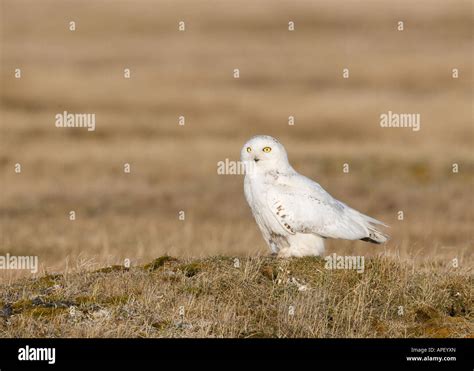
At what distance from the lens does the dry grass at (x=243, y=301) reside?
10.4 m

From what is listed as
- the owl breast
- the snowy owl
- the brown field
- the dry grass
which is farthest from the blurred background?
the dry grass

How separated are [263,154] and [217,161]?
1629 cm

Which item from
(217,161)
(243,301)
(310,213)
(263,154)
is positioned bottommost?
(243,301)

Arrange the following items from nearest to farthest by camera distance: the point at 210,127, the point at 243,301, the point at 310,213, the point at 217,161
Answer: the point at 243,301
the point at 310,213
the point at 217,161
the point at 210,127

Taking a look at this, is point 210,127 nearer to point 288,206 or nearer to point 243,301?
point 288,206

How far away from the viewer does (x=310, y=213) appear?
12.7 m

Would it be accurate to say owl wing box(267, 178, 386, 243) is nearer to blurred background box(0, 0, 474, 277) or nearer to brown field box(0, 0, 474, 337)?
brown field box(0, 0, 474, 337)

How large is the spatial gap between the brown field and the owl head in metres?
1.21

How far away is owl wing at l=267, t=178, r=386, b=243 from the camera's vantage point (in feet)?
Result: 41.4

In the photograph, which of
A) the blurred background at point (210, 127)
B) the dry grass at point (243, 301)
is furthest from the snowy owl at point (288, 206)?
the blurred background at point (210, 127)

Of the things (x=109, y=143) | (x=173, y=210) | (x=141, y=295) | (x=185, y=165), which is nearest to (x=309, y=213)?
(x=141, y=295)

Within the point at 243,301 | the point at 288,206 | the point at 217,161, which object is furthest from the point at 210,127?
the point at 243,301

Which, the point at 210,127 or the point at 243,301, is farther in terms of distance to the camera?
the point at 210,127

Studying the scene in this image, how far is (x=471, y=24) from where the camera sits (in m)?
62.6
